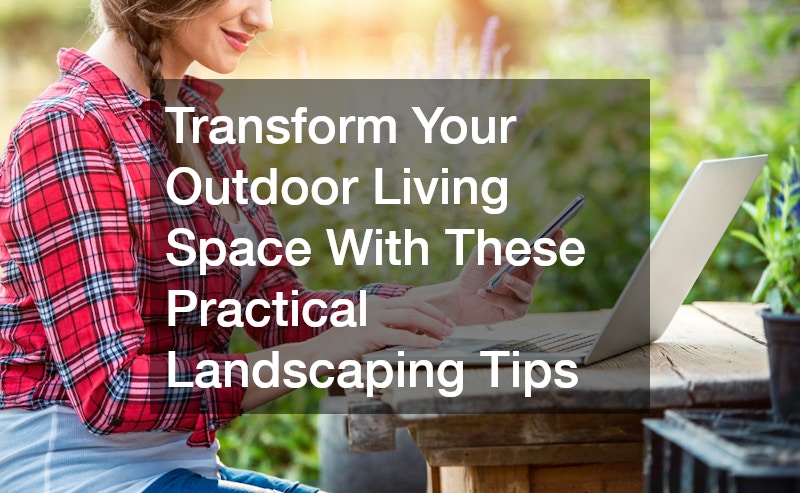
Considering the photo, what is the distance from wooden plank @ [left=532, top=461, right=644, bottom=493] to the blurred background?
1143 mm

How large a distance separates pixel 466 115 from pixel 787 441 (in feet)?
6.81

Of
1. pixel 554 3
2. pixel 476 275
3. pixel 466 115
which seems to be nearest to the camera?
pixel 476 275

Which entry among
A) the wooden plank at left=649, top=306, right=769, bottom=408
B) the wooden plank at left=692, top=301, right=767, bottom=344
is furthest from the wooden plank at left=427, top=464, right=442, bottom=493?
the wooden plank at left=692, top=301, right=767, bottom=344

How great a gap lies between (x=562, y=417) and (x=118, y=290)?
63 centimetres

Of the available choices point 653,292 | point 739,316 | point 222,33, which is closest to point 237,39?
point 222,33

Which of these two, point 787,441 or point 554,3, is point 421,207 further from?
point 554,3

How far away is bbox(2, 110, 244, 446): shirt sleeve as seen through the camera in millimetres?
1376

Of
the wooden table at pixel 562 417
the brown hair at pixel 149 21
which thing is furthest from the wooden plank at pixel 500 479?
the brown hair at pixel 149 21

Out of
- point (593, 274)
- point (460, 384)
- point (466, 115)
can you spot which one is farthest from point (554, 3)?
point (460, 384)

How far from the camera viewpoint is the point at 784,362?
1.09 metres

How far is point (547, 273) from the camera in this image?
3.66 m

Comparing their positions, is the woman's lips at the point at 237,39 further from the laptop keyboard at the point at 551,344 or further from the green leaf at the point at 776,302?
the green leaf at the point at 776,302

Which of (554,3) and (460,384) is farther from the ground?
(554,3)

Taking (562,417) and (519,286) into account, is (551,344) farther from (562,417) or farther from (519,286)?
(562,417)
